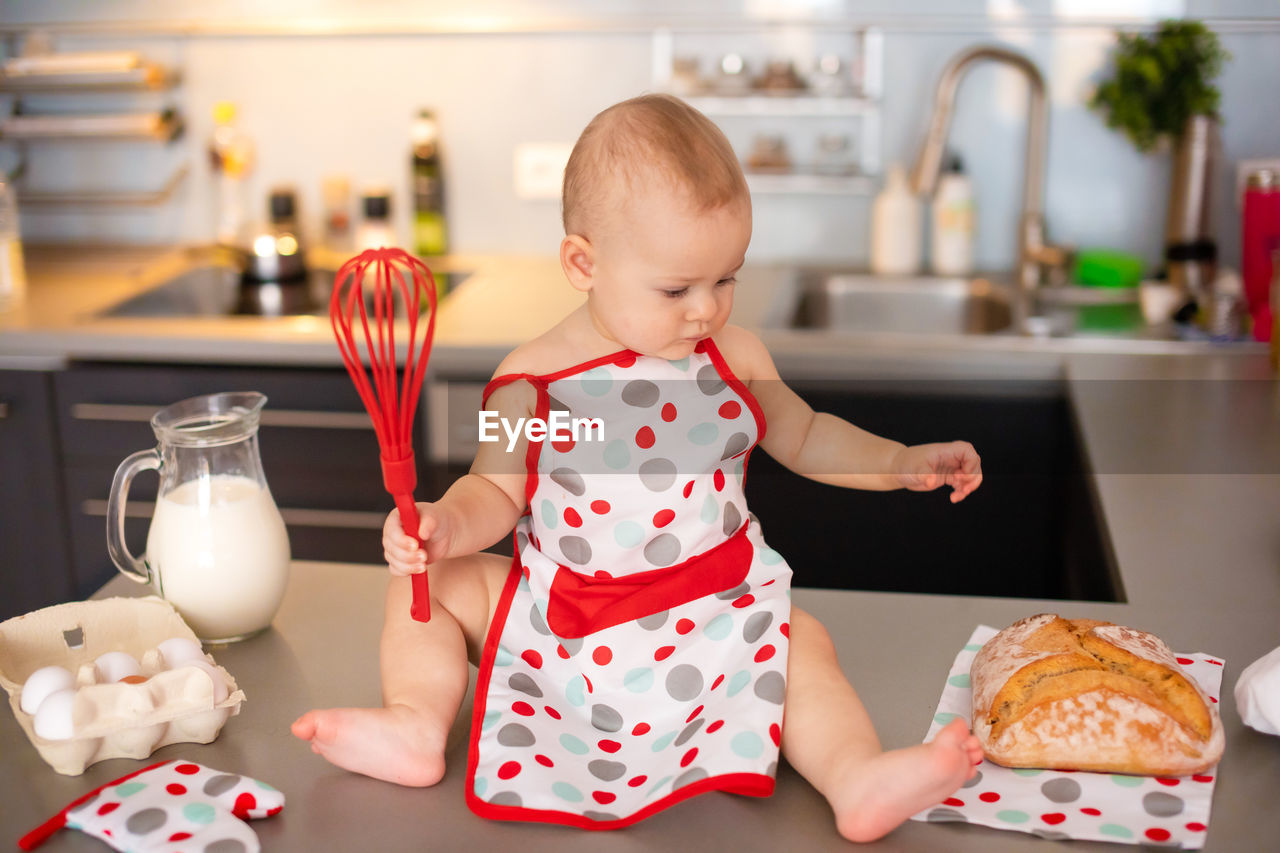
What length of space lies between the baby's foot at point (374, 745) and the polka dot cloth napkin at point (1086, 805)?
31 centimetres

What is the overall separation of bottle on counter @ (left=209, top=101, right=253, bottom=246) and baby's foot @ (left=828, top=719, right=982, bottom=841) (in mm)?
1908

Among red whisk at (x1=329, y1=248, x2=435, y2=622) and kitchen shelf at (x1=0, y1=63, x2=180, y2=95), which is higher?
kitchen shelf at (x1=0, y1=63, x2=180, y2=95)

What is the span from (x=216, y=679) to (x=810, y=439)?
47 centimetres

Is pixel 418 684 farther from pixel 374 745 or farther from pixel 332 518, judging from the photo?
pixel 332 518

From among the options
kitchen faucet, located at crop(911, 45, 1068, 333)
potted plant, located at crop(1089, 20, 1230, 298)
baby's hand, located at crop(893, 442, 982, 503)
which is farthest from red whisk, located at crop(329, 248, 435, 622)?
potted plant, located at crop(1089, 20, 1230, 298)

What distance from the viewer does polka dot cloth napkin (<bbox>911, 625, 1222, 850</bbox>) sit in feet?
2.34

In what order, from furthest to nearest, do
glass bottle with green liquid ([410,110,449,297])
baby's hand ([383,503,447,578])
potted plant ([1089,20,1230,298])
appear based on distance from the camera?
glass bottle with green liquid ([410,110,449,297]) → potted plant ([1089,20,1230,298]) → baby's hand ([383,503,447,578])

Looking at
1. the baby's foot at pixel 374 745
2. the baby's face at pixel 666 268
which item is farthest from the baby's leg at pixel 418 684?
the baby's face at pixel 666 268

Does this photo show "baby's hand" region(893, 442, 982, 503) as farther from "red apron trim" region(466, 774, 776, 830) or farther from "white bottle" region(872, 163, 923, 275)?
"white bottle" region(872, 163, 923, 275)

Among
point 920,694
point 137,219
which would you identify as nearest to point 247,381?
point 137,219

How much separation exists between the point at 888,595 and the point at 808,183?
123 cm

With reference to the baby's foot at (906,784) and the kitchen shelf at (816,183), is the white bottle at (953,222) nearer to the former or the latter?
the kitchen shelf at (816,183)

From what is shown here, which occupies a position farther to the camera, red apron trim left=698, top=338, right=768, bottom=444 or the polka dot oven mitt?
red apron trim left=698, top=338, right=768, bottom=444
